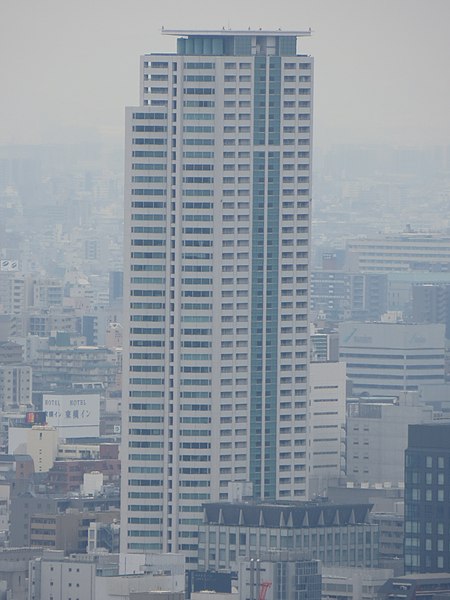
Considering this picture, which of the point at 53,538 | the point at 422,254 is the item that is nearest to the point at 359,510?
the point at 53,538

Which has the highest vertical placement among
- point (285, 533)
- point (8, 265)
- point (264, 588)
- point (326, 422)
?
point (8, 265)

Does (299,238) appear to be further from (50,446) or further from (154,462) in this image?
(50,446)

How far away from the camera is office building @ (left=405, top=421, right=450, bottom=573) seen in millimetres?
91312

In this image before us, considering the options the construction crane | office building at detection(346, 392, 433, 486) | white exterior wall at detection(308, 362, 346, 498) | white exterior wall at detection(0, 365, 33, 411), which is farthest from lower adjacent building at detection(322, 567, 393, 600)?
white exterior wall at detection(0, 365, 33, 411)

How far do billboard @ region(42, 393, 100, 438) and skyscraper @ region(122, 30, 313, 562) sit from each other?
112ft

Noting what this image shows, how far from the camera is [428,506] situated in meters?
92.2

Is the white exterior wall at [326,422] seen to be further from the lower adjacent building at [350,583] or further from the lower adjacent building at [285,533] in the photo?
the lower adjacent building at [350,583]

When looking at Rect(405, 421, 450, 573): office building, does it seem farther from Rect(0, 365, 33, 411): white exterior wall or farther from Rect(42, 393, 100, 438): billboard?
Rect(0, 365, 33, 411): white exterior wall

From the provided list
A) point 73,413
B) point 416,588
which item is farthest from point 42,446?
point 416,588

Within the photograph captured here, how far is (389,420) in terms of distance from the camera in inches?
4668

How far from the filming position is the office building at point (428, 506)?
9131 cm

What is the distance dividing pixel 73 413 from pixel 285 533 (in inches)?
1821

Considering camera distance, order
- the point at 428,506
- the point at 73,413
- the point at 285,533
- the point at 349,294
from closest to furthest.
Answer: the point at 285,533, the point at 428,506, the point at 73,413, the point at 349,294

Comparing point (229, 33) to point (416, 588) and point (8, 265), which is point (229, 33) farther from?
point (8, 265)
